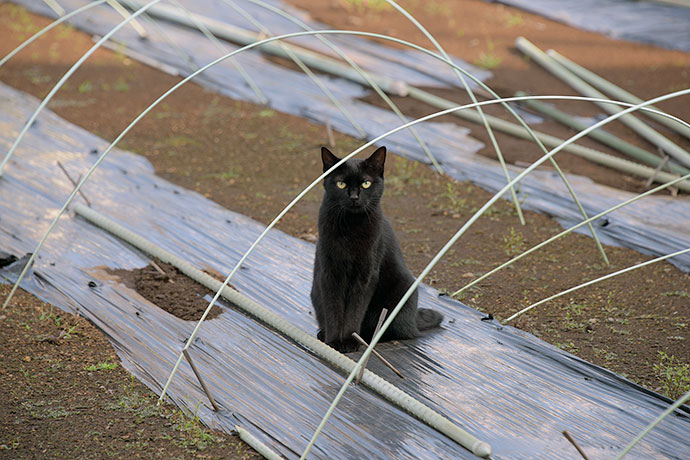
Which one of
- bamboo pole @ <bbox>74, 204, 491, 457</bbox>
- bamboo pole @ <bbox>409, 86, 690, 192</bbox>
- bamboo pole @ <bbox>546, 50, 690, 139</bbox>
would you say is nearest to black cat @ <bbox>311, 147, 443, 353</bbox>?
bamboo pole @ <bbox>74, 204, 491, 457</bbox>

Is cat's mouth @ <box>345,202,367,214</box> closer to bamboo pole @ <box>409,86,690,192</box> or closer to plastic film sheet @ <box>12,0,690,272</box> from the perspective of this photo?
plastic film sheet @ <box>12,0,690,272</box>

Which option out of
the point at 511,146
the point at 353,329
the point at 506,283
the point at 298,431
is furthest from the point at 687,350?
the point at 511,146

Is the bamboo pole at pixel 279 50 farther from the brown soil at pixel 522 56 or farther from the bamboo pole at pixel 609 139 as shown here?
the bamboo pole at pixel 609 139

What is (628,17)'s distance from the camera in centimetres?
1244

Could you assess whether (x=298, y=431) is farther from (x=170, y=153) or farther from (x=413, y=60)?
(x=413, y=60)

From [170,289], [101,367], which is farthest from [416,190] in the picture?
[101,367]

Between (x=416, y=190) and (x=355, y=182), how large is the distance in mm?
3210

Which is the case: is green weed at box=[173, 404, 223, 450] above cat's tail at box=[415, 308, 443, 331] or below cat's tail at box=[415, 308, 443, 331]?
below

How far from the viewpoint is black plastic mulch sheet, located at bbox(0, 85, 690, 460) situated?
348cm

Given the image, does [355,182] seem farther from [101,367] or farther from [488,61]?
[488,61]

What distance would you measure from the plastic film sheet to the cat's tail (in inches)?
88.0

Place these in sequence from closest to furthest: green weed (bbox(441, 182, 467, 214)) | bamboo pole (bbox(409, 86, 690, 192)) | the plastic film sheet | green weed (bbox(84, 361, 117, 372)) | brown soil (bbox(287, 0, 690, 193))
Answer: green weed (bbox(84, 361, 117, 372)) < the plastic film sheet < green weed (bbox(441, 182, 467, 214)) < bamboo pole (bbox(409, 86, 690, 192)) < brown soil (bbox(287, 0, 690, 193))

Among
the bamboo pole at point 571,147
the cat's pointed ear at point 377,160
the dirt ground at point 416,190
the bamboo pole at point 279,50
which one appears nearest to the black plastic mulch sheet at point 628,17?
the dirt ground at point 416,190

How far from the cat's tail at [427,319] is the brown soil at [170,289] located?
4.29 feet
